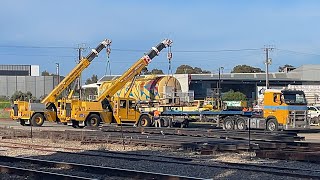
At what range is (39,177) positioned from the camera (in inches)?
515

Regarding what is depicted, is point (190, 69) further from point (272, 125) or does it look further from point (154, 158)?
point (154, 158)

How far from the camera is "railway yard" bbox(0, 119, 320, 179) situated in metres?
13.6

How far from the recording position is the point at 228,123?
122 ft

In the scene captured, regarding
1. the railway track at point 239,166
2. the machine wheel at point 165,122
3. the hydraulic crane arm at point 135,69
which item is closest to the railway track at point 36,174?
the railway track at point 239,166

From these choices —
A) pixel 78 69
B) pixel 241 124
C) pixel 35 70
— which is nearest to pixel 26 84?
pixel 35 70

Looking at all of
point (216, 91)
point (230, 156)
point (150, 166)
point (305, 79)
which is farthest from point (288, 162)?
point (305, 79)

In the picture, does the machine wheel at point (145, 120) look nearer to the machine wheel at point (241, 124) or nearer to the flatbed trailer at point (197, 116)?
the flatbed trailer at point (197, 116)

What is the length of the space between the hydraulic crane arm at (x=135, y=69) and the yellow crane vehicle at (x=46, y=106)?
11.5 ft

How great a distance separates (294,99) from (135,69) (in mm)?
13470

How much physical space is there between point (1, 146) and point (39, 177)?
1155 cm

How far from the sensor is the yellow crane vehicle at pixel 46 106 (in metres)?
41.4

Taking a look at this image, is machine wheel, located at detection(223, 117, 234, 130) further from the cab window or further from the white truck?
the white truck

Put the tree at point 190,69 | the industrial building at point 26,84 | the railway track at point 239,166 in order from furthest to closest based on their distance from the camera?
1. the tree at point 190,69
2. the industrial building at point 26,84
3. the railway track at point 239,166

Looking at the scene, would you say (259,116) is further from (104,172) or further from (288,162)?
(104,172)
